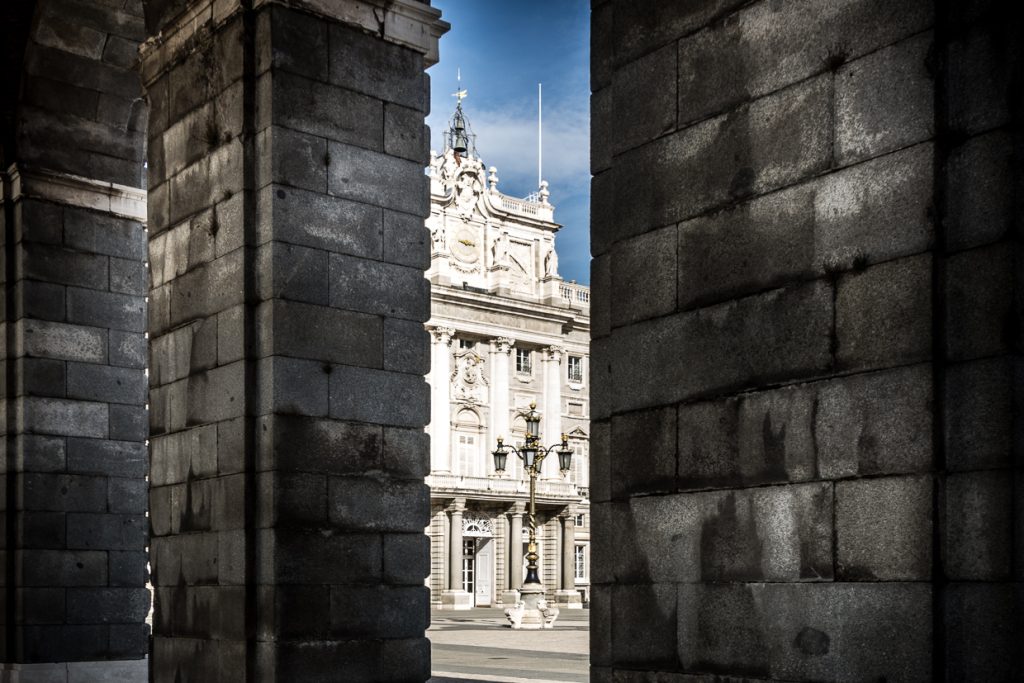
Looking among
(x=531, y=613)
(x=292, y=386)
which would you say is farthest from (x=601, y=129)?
(x=531, y=613)

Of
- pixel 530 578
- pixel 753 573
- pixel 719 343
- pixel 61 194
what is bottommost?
pixel 530 578

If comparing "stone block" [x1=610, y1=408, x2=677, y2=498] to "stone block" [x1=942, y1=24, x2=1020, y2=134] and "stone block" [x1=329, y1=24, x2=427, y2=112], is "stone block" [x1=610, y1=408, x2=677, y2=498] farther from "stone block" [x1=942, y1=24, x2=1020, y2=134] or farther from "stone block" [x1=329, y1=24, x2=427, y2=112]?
"stone block" [x1=329, y1=24, x2=427, y2=112]

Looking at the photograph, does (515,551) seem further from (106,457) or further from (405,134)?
(405,134)

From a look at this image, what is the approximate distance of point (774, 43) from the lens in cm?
448

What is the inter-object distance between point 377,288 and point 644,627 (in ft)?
12.7

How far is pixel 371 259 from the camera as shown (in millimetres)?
8016

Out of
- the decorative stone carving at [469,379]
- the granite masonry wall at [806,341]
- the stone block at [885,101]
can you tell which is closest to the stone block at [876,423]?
the granite masonry wall at [806,341]

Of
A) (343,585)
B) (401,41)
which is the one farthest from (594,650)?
(401,41)

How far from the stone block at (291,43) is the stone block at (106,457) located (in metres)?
5.77

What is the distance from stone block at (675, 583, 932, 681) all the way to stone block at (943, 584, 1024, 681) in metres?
0.07

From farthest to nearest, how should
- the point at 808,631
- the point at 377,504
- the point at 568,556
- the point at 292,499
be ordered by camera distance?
the point at 568,556, the point at 377,504, the point at 292,499, the point at 808,631

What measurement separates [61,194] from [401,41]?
514cm

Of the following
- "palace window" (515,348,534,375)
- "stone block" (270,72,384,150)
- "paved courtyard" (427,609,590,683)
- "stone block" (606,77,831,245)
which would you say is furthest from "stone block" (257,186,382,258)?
"palace window" (515,348,534,375)

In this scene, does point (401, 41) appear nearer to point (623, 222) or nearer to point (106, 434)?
point (623, 222)
